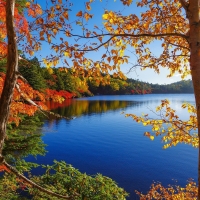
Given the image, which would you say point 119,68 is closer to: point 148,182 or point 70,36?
point 70,36

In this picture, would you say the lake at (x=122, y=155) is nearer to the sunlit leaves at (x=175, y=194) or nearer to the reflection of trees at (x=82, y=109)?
the sunlit leaves at (x=175, y=194)

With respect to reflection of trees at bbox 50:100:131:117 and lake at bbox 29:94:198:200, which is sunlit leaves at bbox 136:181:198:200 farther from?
reflection of trees at bbox 50:100:131:117

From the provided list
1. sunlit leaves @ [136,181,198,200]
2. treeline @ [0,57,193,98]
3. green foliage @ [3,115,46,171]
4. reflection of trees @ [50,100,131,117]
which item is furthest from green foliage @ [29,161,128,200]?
reflection of trees @ [50,100,131,117]

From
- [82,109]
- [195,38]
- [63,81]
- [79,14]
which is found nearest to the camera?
[195,38]

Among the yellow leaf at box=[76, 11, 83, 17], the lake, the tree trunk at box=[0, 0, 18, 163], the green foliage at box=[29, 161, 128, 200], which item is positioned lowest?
the lake

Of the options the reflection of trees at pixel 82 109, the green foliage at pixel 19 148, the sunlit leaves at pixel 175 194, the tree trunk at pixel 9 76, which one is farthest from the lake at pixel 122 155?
the tree trunk at pixel 9 76

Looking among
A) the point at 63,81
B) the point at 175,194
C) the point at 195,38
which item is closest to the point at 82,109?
the point at 63,81

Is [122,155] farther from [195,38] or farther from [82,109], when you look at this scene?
[82,109]

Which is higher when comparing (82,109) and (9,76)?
(9,76)

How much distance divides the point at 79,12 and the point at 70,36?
0.38 meters

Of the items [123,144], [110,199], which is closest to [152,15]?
[110,199]

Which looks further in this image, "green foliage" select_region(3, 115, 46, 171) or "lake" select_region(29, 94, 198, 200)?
"lake" select_region(29, 94, 198, 200)

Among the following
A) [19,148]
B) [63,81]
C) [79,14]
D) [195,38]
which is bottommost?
[19,148]

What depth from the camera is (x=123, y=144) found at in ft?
63.5
